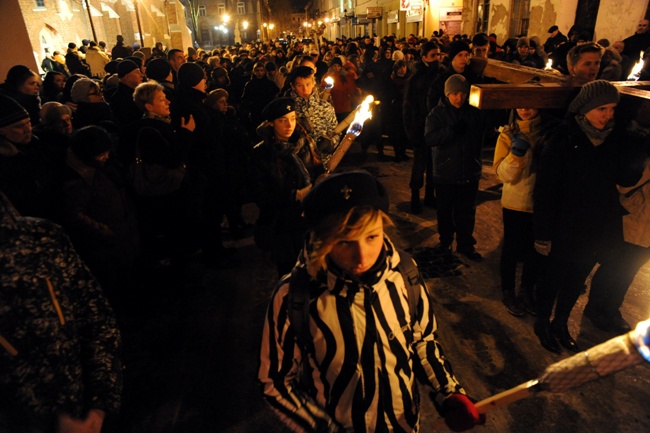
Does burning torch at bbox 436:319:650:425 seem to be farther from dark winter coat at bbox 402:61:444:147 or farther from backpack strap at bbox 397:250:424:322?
dark winter coat at bbox 402:61:444:147

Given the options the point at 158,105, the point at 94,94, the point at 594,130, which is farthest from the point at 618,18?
the point at 94,94

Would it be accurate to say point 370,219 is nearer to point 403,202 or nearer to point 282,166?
point 282,166

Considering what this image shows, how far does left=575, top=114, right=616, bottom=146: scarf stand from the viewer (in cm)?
304

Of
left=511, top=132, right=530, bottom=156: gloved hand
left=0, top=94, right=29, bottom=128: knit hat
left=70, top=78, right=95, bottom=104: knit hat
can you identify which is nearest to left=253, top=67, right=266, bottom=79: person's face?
left=70, top=78, right=95, bottom=104: knit hat

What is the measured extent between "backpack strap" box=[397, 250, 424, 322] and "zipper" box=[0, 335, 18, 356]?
4.77 ft

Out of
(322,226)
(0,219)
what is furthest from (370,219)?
(0,219)

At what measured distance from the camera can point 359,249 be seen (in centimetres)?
159

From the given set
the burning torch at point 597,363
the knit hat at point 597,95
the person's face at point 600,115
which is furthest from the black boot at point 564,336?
the burning torch at point 597,363

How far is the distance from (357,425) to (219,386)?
2093 mm

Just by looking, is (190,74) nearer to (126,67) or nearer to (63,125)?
(63,125)

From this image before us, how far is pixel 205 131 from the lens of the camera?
5129 mm

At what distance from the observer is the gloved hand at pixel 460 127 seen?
4770 millimetres

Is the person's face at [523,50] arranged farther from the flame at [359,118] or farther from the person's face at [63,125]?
the person's face at [63,125]

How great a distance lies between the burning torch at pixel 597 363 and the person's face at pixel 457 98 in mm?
3717
